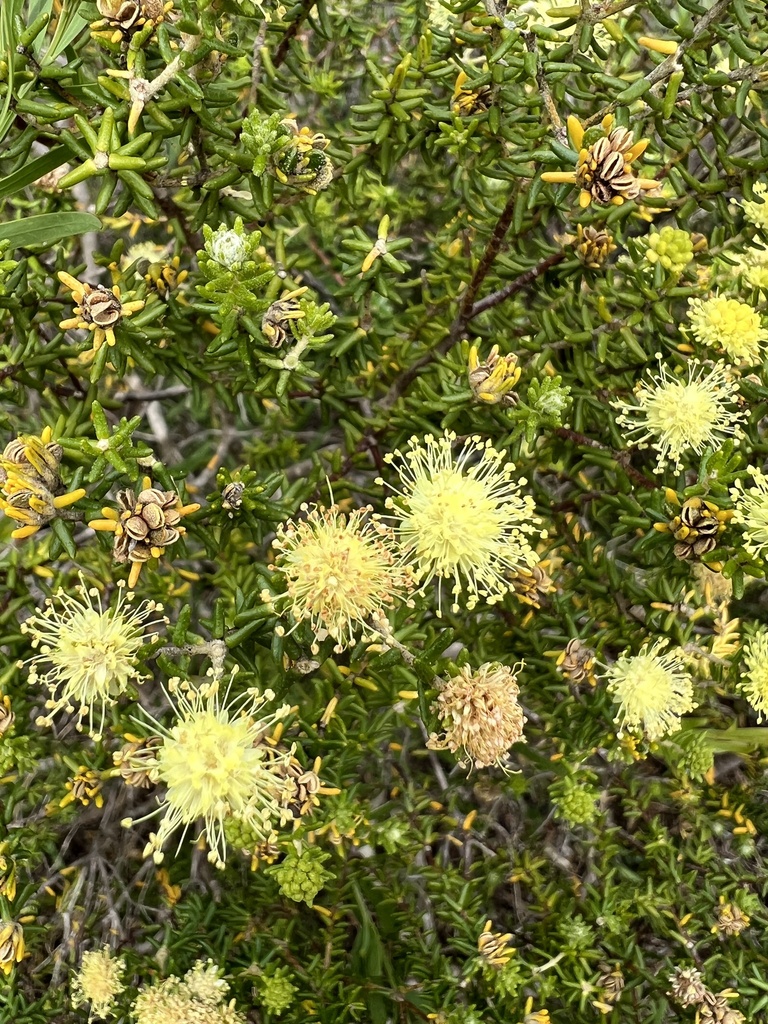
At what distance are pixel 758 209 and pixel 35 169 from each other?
5.19 feet

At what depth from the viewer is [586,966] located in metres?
1.98

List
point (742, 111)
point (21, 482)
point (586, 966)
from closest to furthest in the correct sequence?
point (21, 482) < point (742, 111) < point (586, 966)

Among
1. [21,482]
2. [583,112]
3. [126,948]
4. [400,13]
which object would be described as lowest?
[126,948]

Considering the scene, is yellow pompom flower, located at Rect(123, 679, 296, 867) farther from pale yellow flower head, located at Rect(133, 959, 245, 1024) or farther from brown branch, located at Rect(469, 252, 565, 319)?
brown branch, located at Rect(469, 252, 565, 319)

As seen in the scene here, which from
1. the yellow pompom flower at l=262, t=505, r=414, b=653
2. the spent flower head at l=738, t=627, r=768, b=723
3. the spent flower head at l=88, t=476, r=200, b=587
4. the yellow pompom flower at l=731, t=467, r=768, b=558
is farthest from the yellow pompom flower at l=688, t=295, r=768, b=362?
the spent flower head at l=88, t=476, r=200, b=587

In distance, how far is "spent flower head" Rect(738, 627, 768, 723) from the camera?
5.68 feet

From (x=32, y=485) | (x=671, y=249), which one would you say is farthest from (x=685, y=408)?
(x=32, y=485)

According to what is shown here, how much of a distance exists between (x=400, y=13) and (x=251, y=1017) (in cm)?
310

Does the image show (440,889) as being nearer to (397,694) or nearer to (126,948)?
(397,694)

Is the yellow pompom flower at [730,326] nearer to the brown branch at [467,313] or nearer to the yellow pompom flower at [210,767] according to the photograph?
the brown branch at [467,313]

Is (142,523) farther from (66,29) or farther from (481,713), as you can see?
(66,29)

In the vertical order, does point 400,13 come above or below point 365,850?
above

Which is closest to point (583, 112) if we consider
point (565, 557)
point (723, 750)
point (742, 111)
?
point (742, 111)

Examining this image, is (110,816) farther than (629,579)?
Yes
